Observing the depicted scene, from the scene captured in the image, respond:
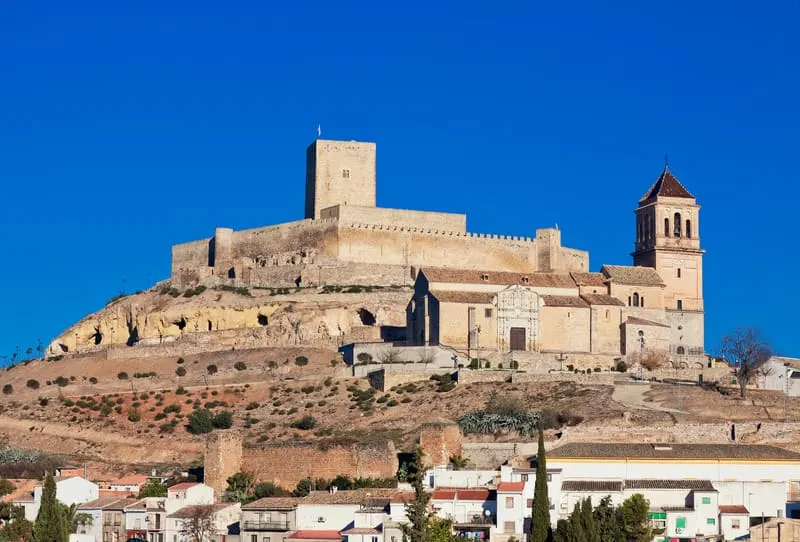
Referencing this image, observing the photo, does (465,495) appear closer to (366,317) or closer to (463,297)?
(463,297)

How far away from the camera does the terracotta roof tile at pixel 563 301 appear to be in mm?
71000

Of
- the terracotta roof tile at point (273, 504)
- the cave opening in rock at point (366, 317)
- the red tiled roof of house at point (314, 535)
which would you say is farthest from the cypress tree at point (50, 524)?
the cave opening in rock at point (366, 317)

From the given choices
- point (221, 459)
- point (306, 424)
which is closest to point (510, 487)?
point (221, 459)

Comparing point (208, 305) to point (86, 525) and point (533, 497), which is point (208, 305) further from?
point (533, 497)

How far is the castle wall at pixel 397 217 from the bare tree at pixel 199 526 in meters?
35.1

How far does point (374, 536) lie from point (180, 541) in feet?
19.5

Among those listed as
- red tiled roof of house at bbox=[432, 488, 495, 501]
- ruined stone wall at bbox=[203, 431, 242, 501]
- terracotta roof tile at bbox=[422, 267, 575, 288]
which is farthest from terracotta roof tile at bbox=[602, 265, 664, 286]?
red tiled roof of house at bbox=[432, 488, 495, 501]

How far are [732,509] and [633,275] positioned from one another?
29344mm

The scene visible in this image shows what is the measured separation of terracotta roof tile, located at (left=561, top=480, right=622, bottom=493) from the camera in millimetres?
48375

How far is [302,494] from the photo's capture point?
5253cm

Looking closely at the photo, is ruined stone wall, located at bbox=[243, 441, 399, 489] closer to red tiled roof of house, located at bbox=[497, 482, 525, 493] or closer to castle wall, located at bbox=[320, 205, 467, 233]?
red tiled roof of house, located at bbox=[497, 482, 525, 493]

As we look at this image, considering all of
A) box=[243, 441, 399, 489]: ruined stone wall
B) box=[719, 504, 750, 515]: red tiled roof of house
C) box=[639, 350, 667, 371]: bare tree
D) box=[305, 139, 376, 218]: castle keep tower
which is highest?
box=[305, 139, 376, 218]: castle keep tower

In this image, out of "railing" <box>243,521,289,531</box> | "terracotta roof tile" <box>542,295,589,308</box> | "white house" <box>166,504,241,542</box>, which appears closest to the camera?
"railing" <box>243,521,289,531</box>

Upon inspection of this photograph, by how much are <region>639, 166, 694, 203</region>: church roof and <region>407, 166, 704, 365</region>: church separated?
0.04 m
